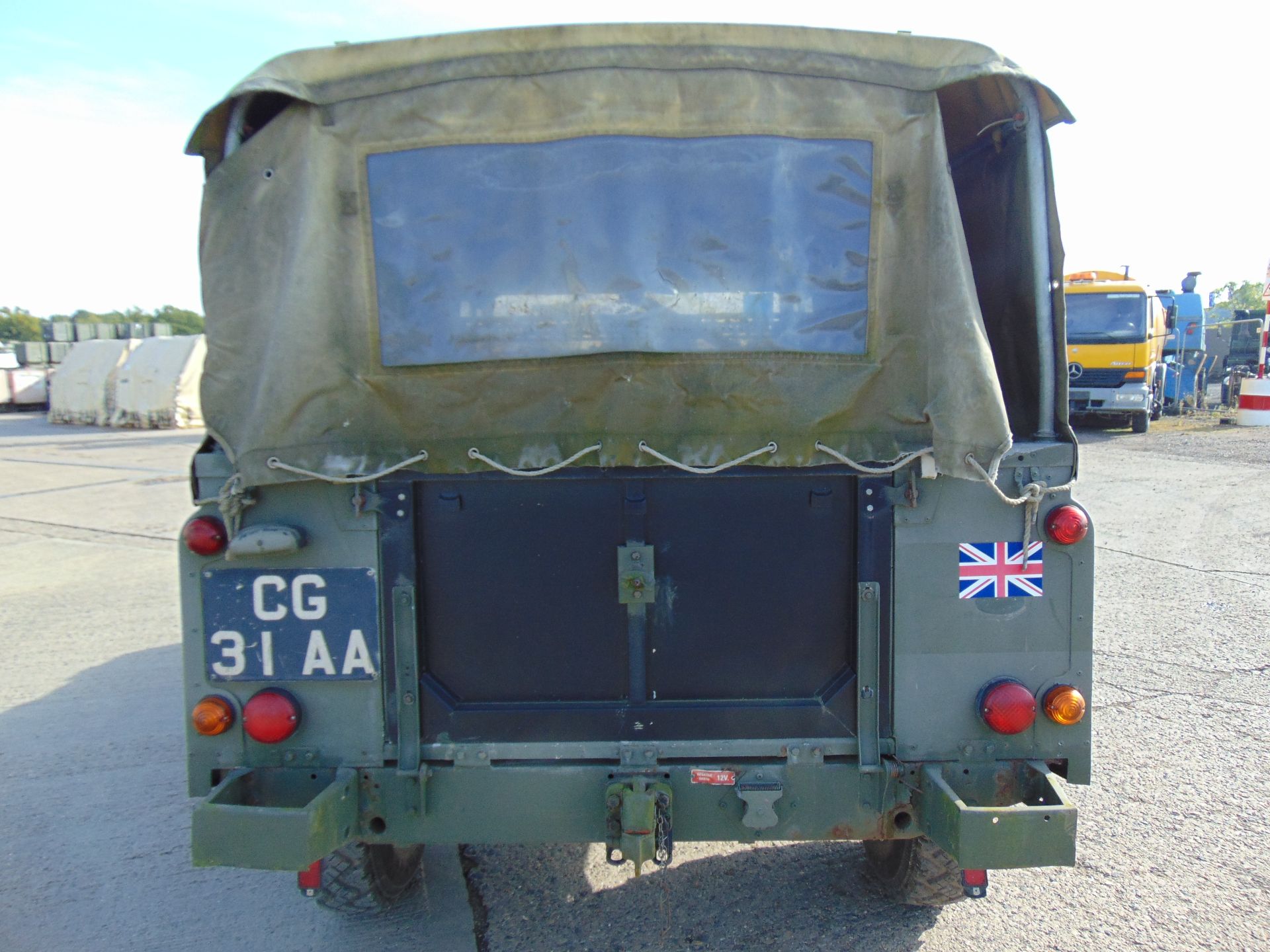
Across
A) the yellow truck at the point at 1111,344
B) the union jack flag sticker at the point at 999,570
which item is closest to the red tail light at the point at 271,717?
the union jack flag sticker at the point at 999,570

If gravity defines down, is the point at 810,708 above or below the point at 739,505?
below

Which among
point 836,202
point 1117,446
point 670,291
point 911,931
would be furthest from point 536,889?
point 1117,446

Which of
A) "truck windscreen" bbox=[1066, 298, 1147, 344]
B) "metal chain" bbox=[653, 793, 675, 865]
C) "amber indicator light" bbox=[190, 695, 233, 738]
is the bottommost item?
"metal chain" bbox=[653, 793, 675, 865]

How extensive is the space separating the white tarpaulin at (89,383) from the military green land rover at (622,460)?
27.9 m

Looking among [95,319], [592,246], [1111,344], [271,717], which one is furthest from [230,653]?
[95,319]

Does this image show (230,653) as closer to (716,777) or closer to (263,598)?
(263,598)

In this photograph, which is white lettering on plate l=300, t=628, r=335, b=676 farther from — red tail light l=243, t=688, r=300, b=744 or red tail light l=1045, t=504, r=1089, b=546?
red tail light l=1045, t=504, r=1089, b=546

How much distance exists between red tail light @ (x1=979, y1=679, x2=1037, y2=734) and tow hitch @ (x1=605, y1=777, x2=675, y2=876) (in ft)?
3.13

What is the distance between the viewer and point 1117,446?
16.5 m

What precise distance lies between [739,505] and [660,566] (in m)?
0.29

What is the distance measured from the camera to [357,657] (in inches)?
110

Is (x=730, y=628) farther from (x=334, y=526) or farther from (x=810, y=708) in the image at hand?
(x=334, y=526)

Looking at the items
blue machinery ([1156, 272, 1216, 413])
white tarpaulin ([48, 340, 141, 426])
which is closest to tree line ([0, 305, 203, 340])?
white tarpaulin ([48, 340, 141, 426])

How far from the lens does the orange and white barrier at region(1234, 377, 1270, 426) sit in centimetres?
1841
